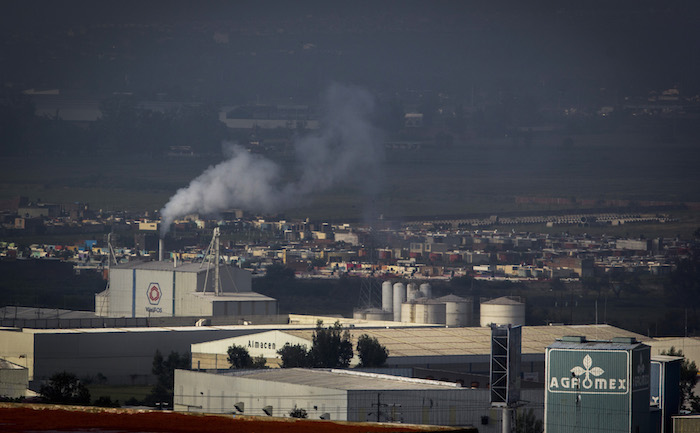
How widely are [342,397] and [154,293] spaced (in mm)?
40621

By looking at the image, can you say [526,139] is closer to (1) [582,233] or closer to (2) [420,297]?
(1) [582,233]

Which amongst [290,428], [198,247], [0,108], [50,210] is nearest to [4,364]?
[290,428]

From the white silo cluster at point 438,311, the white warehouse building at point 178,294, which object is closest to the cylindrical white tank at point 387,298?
the white silo cluster at point 438,311

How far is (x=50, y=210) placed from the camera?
454ft

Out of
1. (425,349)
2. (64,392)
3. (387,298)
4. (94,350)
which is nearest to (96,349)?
(94,350)

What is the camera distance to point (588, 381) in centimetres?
2962

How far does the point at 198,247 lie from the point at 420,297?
47.6m

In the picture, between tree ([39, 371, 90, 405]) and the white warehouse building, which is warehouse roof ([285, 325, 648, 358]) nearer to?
the white warehouse building

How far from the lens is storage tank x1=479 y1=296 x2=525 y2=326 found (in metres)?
68.4

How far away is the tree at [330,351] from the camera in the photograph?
169 feet

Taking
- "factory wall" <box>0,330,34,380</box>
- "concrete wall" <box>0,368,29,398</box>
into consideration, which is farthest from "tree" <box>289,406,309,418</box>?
"factory wall" <box>0,330,34,380</box>

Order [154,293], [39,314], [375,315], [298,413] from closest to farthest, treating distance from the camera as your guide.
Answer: [298,413] → [39,314] → [154,293] → [375,315]

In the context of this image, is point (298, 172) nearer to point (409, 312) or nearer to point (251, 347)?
point (409, 312)

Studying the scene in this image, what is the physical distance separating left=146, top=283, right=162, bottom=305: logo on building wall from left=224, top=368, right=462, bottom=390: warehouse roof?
33770 millimetres
